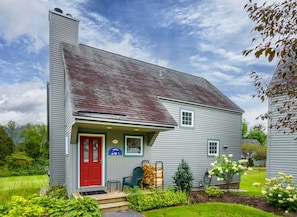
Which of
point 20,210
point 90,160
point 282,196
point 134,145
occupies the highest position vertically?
point 134,145

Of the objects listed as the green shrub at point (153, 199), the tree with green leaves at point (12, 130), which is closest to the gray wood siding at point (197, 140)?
the green shrub at point (153, 199)

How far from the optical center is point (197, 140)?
1237cm

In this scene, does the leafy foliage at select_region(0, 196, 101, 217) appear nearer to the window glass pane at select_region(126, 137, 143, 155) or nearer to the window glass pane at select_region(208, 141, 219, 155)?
the window glass pane at select_region(126, 137, 143, 155)

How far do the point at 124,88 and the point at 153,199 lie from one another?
5.04m

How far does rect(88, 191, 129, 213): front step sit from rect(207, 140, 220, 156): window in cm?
685

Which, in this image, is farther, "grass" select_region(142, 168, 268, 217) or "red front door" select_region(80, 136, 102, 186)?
"red front door" select_region(80, 136, 102, 186)

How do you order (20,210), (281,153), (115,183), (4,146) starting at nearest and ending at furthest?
1. (20,210)
2. (115,183)
3. (281,153)
4. (4,146)

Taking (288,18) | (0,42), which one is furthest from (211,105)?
(0,42)

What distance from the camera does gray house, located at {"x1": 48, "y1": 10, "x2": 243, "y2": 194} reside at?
8.16 metres

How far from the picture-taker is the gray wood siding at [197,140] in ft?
36.6

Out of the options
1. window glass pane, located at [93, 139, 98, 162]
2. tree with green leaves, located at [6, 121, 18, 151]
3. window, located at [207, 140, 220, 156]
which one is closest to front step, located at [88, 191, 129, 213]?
window glass pane, located at [93, 139, 98, 162]

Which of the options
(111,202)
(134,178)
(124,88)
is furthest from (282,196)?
(124,88)

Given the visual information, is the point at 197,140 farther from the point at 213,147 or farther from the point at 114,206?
the point at 114,206

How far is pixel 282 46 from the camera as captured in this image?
2758 mm
